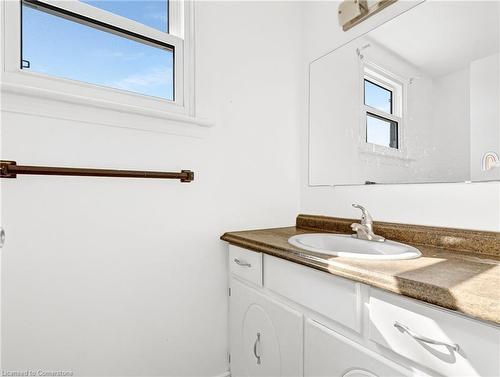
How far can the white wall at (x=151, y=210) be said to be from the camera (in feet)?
3.18

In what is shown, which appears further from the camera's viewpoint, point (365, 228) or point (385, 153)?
point (385, 153)

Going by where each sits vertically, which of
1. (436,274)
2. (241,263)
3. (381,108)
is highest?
(381,108)

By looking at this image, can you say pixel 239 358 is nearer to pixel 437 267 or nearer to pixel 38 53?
pixel 437 267

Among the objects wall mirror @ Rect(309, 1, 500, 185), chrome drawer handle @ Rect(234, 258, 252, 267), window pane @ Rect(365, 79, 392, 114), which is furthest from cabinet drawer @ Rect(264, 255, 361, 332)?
window pane @ Rect(365, 79, 392, 114)

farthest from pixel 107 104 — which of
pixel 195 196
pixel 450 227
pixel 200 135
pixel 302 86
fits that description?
pixel 450 227

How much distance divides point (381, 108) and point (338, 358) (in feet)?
3.59

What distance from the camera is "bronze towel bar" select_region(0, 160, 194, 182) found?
0.91 m

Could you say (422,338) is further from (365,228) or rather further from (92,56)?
(92,56)

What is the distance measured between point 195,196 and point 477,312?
1089 millimetres

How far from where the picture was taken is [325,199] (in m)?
1.57

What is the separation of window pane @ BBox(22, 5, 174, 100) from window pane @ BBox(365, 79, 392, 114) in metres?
0.98

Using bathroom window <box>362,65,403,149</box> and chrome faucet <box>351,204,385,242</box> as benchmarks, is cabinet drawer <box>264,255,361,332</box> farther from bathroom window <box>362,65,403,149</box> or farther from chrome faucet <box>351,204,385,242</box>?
bathroom window <box>362,65,403,149</box>

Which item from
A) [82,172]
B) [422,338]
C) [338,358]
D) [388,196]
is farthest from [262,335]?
[82,172]

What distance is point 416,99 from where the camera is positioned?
1.19m
